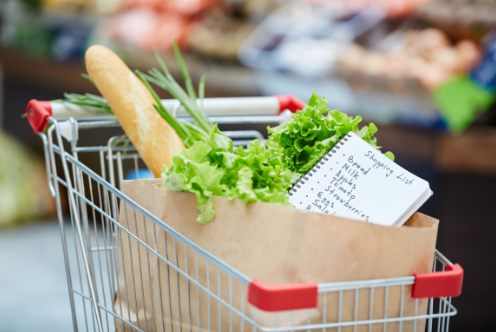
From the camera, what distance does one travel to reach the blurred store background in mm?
2369

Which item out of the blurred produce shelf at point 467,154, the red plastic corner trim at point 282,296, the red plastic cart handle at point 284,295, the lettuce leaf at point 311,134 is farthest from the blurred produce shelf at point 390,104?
the red plastic corner trim at point 282,296

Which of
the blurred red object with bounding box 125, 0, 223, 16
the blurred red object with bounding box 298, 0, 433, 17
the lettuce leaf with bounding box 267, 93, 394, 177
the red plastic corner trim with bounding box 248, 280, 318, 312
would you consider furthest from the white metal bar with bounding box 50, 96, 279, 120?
the blurred red object with bounding box 125, 0, 223, 16

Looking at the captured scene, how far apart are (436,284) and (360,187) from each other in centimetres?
20

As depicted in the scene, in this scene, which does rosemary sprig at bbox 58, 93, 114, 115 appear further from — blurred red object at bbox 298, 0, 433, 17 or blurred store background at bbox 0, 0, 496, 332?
blurred red object at bbox 298, 0, 433, 17

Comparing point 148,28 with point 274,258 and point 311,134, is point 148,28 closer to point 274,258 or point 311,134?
point 311,134

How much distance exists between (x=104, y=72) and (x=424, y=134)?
1661 mm

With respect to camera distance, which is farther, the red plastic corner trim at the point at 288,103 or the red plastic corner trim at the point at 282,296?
the red plastic corner trim at the point at 288,103

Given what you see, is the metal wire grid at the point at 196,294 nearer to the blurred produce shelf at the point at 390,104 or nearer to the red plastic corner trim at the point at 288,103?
the red plastic corner trim at the point at 288,103

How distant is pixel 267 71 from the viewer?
2928 millimetres

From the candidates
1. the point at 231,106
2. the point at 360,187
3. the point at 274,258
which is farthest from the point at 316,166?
the point at 231,106

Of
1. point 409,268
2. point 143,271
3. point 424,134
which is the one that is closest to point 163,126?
point 143,271

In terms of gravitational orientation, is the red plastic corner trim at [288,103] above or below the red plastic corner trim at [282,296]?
above

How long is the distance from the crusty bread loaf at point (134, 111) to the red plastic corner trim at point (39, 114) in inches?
5.0

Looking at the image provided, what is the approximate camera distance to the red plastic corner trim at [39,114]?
1.11 metres
